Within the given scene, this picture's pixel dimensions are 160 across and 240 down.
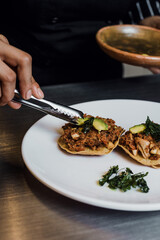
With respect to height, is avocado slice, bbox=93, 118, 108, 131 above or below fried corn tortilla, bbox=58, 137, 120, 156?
above

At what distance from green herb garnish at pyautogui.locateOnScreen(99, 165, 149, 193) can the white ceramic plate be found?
0.02 meters

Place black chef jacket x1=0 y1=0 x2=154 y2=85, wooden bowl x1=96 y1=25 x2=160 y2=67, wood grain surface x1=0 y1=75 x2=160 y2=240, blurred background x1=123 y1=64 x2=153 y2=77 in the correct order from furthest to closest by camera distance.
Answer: blurred background x1=123 y1=64 x2=153 y2=77, black chef jacket x1=0 y1=0 x2=154 y2=85, wooden bowl x1=96 y1=25 x2=160 y2=67, wood grain surface x1=0 y1=75 x2=160 y2=240

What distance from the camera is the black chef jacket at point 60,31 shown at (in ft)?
7.16

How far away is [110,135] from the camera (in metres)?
1.27

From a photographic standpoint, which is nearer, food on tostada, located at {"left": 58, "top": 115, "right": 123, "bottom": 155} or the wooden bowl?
food on tostada, located at {"left": 58, "top": 115, "right": 123, "bottom": 155}

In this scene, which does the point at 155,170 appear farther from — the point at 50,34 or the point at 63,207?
the point at 50,34

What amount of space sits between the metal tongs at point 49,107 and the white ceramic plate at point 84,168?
0.12 metres

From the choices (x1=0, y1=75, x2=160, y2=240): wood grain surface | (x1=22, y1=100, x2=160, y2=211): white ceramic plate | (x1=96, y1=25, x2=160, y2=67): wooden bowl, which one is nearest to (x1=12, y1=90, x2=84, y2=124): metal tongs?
(x1=22, y1=100, x2=160, y2=211): white ceramic plate

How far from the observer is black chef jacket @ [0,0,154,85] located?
218 cm

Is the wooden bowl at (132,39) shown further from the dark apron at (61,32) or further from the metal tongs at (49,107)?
the metal tongs at (49,107)

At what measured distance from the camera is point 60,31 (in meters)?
2.28

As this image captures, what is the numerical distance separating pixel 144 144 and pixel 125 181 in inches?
9.3

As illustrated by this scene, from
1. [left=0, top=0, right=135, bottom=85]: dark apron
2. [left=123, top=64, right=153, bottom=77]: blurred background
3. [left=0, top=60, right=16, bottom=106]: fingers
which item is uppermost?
[left=0, top=60, right=16, bottom=106]: fingers

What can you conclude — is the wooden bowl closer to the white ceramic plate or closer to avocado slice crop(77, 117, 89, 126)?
the white ceramic plate
